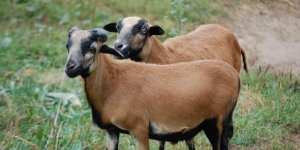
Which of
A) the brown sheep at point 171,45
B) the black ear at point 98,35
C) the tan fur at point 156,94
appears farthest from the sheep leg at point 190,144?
the black ear at point 98,35

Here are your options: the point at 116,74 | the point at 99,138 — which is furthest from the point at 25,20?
the point at 116,74

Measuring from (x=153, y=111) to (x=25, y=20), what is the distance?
8277 millimetres

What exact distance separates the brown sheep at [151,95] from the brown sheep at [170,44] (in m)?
1.35

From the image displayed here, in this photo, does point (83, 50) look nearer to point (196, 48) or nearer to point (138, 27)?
point (138, 27)

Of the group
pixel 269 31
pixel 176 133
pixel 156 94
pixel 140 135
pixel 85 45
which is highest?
pixel 85 45

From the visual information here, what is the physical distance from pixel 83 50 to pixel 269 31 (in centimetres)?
723

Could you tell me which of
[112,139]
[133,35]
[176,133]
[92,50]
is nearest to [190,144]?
[176,133]

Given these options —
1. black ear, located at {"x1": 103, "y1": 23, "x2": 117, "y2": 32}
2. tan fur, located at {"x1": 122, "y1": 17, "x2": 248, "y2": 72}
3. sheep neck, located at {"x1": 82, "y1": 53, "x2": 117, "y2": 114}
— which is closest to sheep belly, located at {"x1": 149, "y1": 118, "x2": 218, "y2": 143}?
sheep neck, located at {"x1": 82, "y1": 53, "x2": 117, "y2": 114}

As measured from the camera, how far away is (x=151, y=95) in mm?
6199

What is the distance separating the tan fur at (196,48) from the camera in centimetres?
801

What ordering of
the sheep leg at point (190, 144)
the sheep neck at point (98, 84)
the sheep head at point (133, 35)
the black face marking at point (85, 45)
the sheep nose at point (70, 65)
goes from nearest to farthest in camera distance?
the sheep nose at point (70, 65), the black face marking at point (85, 45), the sheep neck at point (98, 84), the sheep leg at point (190, 144), the sheep head at point (133, 35)

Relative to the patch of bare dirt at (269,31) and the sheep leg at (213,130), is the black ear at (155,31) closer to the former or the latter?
the sheep leg at (213,130)

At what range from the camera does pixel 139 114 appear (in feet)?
19.9

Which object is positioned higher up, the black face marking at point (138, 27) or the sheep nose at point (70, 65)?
the sheep nose at point (70, 65)
